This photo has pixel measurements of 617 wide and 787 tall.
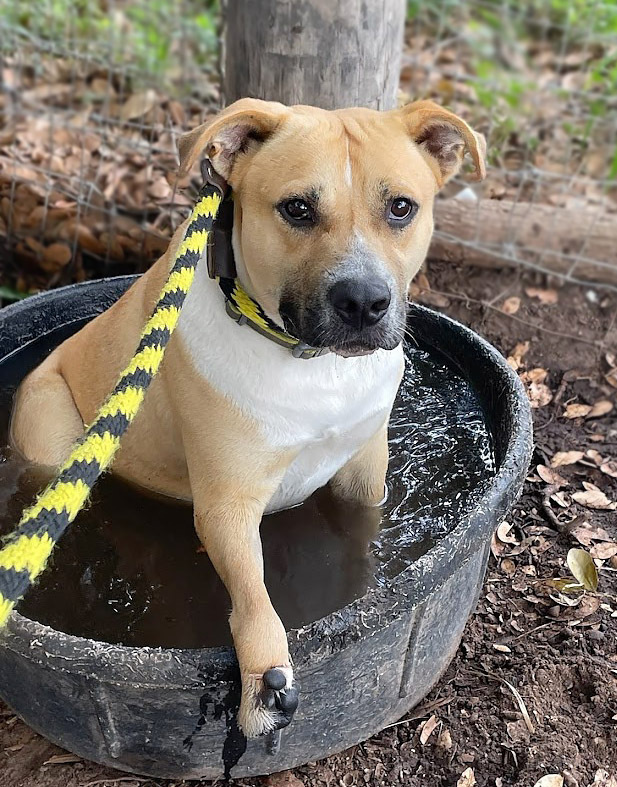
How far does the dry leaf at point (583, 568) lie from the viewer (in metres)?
2.99

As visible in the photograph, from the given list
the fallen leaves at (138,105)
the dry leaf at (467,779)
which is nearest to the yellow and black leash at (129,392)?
the dry leaf at (467,779)

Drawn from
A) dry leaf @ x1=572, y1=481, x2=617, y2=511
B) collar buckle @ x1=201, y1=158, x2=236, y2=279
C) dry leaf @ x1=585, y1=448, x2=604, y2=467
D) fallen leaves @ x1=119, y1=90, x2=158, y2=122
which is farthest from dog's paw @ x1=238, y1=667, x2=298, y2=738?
fallen leaves @ x1=119, y1=90, x2=158, y2=122

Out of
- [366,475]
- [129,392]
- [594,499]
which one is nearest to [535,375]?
[594,499]

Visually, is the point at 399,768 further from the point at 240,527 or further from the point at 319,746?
the point at 240,527

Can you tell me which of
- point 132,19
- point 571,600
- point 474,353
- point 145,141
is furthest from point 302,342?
point 132,19

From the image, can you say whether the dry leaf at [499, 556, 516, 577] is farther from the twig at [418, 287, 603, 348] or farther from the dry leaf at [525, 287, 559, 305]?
the dry leaf at [525, 287, 559, 305]

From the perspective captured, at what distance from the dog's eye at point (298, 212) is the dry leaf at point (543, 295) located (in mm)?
2439

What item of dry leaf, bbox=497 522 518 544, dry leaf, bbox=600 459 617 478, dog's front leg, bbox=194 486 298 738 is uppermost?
dog's front leg, bbox=194 486 298 738

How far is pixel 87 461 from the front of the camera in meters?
1.56

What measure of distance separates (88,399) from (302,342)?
0.96 metres

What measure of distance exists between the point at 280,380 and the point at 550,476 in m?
1.62

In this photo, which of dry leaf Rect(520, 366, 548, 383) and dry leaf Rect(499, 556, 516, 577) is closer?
dry leaf Rect(499, 556, 516, 577)

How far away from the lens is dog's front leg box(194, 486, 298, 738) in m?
1.99

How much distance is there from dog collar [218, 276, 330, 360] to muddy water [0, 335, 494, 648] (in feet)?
2.75
